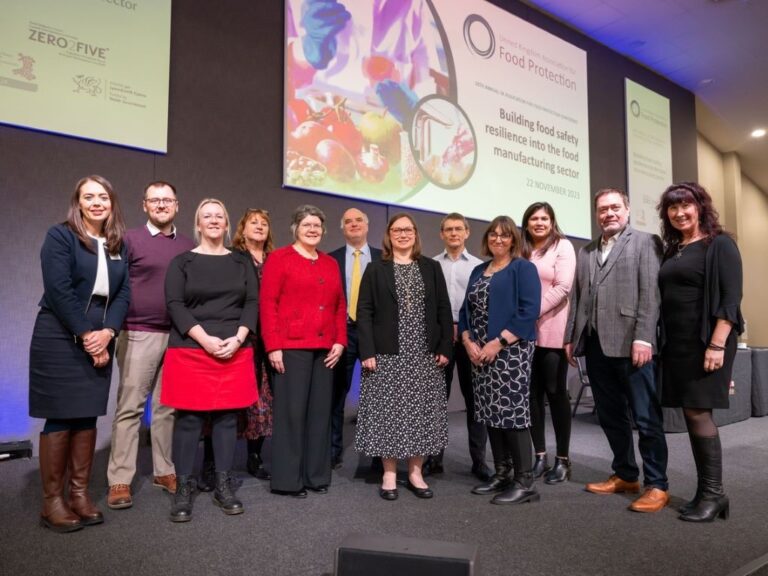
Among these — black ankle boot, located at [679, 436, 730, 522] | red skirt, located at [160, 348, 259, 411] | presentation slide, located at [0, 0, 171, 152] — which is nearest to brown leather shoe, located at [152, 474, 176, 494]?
red skirt, located at [160, 348, 259, 411]

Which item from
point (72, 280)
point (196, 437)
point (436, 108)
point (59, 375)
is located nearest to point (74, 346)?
point (59, 375)

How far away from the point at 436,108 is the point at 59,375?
3.87 metres

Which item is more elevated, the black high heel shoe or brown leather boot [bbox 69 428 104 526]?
brown leather boot [bbox 69 428 104 526]

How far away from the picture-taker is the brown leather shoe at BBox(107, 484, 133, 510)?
2.31 m

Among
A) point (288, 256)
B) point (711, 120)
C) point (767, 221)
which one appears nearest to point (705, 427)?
point (288, 256)

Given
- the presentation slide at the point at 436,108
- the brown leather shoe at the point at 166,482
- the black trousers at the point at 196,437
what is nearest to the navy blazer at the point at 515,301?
the black trousers at the point at 196,437

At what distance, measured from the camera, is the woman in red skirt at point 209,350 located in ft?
7.45

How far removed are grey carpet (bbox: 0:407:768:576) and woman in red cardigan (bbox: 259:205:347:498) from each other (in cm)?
14

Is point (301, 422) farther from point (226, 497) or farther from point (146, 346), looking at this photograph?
point (146, 346)

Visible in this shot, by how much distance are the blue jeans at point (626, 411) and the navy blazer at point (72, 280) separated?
6.90ft

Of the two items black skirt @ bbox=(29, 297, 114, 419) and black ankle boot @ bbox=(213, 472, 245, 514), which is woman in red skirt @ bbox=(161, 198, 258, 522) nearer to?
black ankle boot @ bbox=(213, 472, 245, 514)

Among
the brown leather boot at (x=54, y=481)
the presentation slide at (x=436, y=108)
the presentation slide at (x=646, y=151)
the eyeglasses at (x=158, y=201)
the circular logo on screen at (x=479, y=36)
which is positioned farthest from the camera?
the presentation slide at (x=646, y=151)

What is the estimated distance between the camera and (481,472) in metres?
→ 2.81

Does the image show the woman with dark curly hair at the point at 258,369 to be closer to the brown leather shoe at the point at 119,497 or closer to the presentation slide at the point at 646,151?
the brown leather shoe at the point at 119,497
